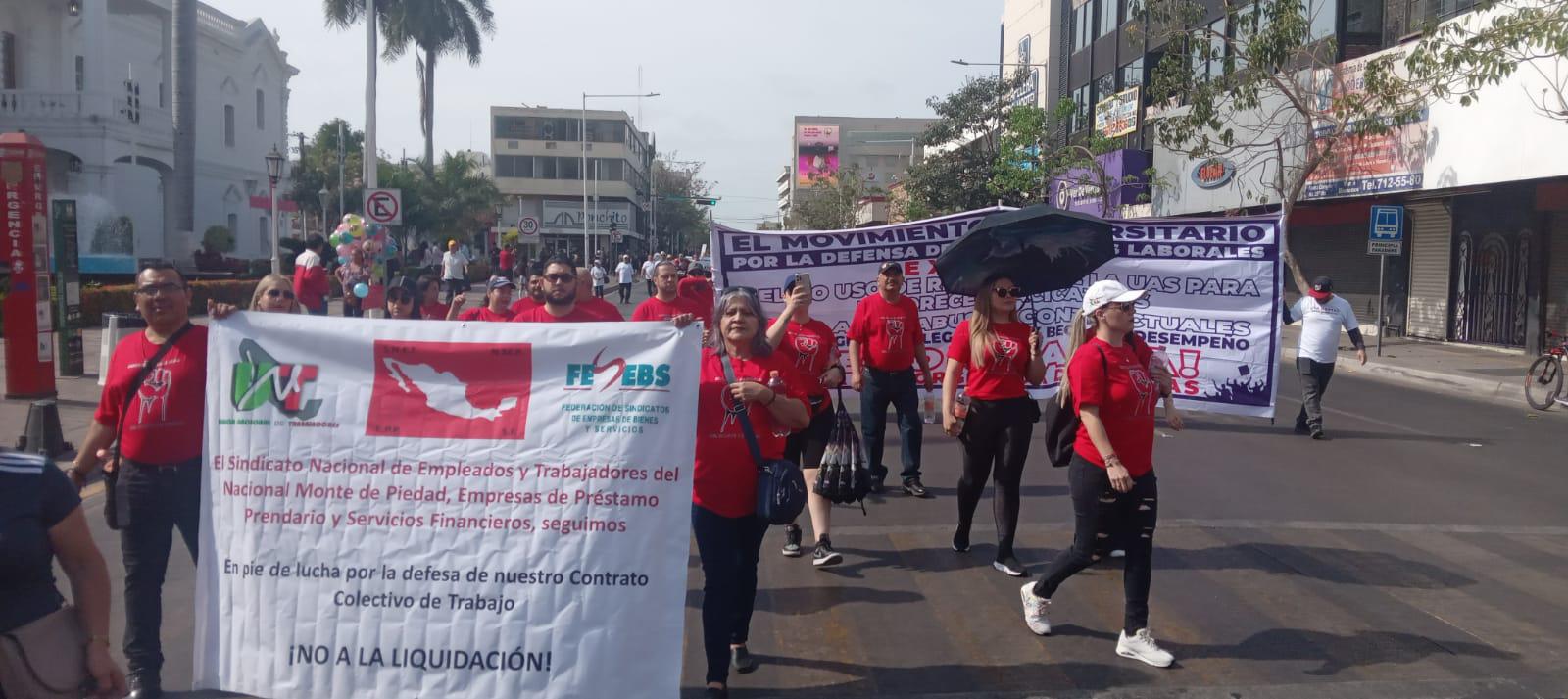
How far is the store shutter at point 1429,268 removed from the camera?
80.5 ft

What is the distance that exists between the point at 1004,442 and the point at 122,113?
122ft

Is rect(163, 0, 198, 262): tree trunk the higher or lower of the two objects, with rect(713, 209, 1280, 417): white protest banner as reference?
higher

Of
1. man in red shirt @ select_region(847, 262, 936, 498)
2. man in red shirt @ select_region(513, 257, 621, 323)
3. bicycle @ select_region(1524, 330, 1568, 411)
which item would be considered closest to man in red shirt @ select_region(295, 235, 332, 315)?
man in red shirt @ select_region(847, 262, 936, 498)

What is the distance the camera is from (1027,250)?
692cm

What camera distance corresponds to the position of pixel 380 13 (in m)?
46.8

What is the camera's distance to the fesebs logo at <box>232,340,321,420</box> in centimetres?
446

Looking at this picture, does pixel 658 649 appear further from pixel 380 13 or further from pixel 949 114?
pixel 380 13

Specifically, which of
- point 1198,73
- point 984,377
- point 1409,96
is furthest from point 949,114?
point 984,377

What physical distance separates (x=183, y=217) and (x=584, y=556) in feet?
82.8

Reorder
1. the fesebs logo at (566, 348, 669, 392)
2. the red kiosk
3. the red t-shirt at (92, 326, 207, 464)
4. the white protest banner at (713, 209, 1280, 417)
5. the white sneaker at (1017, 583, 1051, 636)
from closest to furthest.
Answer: the fesebs logo at (566, 348, 669, 392)
the red t-shirt at (92, 326, 207, 464)
the white sneaker at (1017, 583, 1051, 636)
the white protest banner at (713, 209, 1280, 417)
the red kiosk

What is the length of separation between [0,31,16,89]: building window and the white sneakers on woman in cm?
3872

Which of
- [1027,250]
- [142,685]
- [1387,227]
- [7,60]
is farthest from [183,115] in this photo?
[142,685]

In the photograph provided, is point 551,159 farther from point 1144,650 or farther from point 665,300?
point 1144,650

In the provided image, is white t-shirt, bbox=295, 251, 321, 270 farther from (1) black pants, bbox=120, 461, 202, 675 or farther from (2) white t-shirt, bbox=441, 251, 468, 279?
(1) black pants, bbox=120, 461, 202, 675
